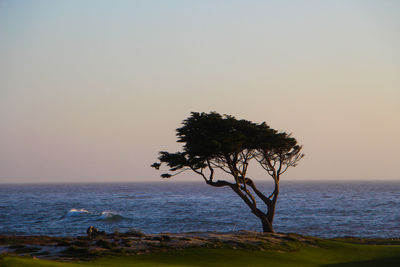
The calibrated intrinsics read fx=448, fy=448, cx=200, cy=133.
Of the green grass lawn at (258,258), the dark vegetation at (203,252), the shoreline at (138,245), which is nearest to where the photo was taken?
the green grass lawn at (258,258)

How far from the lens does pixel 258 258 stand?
23266mm

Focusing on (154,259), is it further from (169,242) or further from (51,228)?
(51,228)

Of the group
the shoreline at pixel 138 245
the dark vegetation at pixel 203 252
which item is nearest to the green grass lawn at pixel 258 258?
the dark vegetation at pixel 203 252

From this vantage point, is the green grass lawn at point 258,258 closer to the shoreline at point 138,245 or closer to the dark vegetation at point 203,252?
the dark vegetation at point 203,252

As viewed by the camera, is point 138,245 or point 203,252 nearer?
point 203,252

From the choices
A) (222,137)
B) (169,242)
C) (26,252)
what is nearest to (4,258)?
(26,252)

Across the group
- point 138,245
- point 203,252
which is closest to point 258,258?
point 203,252

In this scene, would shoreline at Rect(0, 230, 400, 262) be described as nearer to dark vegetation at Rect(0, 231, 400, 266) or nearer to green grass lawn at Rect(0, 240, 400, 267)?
dark vegetation at Rect(0, 231, 400, 266)

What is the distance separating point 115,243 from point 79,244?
6.26ft

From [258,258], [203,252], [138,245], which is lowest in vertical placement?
[258,258]

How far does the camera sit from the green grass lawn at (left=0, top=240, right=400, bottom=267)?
2118 cm

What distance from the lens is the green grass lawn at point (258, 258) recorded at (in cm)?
2118

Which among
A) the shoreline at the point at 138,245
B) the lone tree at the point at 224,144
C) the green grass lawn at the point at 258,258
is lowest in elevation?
the green grass lawn at the point at 258,258

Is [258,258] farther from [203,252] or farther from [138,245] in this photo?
[138,245]
